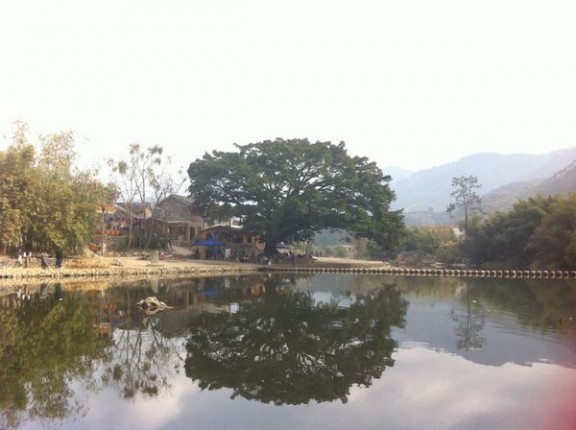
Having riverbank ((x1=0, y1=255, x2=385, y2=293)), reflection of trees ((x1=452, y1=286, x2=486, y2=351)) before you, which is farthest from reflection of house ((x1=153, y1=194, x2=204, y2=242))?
reflection of trees ((x1=452, y1=286, x2=486, y2=351))

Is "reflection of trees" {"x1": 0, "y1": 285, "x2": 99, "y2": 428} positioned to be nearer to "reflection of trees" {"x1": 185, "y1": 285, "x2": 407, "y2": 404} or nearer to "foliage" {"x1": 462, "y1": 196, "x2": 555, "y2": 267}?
"reflection of trees" {"x1": 185, "y1": 285, "x2": 407, "y2": 404}

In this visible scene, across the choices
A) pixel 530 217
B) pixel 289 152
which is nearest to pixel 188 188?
pixel 289 152

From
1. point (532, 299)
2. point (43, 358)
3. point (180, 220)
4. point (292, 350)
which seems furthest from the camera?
point (180, 220)

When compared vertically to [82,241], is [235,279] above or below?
below

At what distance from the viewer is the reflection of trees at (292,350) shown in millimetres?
11484

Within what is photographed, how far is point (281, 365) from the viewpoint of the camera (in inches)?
519

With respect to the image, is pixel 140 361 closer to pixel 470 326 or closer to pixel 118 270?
pixel 470 326

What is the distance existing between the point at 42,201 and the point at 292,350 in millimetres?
24108

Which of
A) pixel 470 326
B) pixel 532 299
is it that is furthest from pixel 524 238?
pixel 470 326

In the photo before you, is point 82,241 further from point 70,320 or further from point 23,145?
point 70,320

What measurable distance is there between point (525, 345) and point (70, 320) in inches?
596

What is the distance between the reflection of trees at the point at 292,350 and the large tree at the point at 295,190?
25.3 meters

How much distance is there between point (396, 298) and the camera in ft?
93.2

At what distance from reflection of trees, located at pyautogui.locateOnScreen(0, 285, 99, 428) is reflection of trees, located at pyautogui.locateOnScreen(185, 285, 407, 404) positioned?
2764mm
